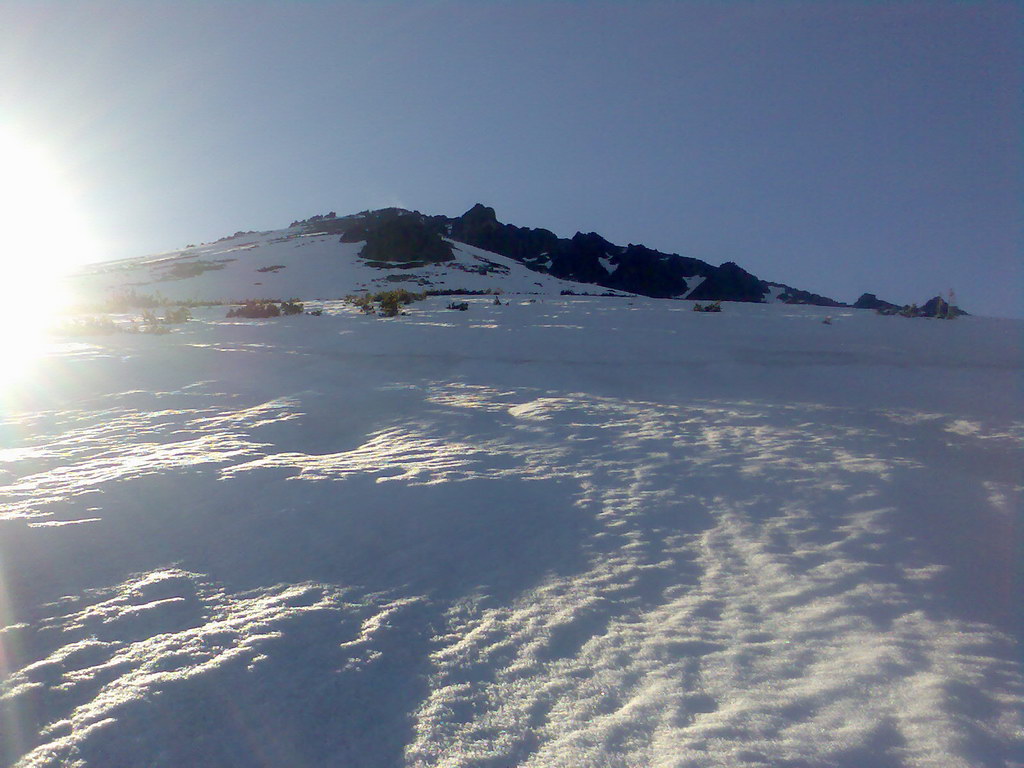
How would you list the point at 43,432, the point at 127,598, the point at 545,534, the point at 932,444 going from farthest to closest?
the point at 43,432 → the point at 932,444 → the point at 545,534 → the point at 127,598

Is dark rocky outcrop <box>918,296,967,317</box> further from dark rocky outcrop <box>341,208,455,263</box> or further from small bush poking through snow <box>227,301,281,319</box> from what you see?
dark rocky outcrop <box>341,208,455,263</box>

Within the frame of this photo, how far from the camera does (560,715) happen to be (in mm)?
1859

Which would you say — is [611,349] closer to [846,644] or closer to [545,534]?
[545,534]

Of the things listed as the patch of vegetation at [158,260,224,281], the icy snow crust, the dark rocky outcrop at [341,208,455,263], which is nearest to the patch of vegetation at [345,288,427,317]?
the icy snow crust

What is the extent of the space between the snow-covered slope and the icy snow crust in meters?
17.8

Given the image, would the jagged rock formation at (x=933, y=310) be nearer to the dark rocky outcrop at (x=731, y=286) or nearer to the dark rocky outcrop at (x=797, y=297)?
the dark rocky outcrop at (x=797, y=297)

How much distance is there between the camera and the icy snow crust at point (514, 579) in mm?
1782

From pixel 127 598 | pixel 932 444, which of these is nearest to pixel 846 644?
pixel 932 444

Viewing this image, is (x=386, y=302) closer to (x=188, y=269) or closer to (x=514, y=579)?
(x=514, y=579)

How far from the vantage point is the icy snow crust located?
178 centimetres

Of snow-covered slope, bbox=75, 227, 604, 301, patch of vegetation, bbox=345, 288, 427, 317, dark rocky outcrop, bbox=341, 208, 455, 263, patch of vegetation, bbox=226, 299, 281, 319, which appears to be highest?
dark rocky outcrop, bbox=341, 208, 455, 263

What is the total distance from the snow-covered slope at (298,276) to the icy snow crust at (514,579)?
17765 millimetres

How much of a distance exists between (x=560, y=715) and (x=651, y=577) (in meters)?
0.94

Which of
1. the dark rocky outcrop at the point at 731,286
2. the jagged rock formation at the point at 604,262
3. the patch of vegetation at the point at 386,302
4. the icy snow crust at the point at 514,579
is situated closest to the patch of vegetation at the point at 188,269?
the jagged rock formation at the point at 604,262
